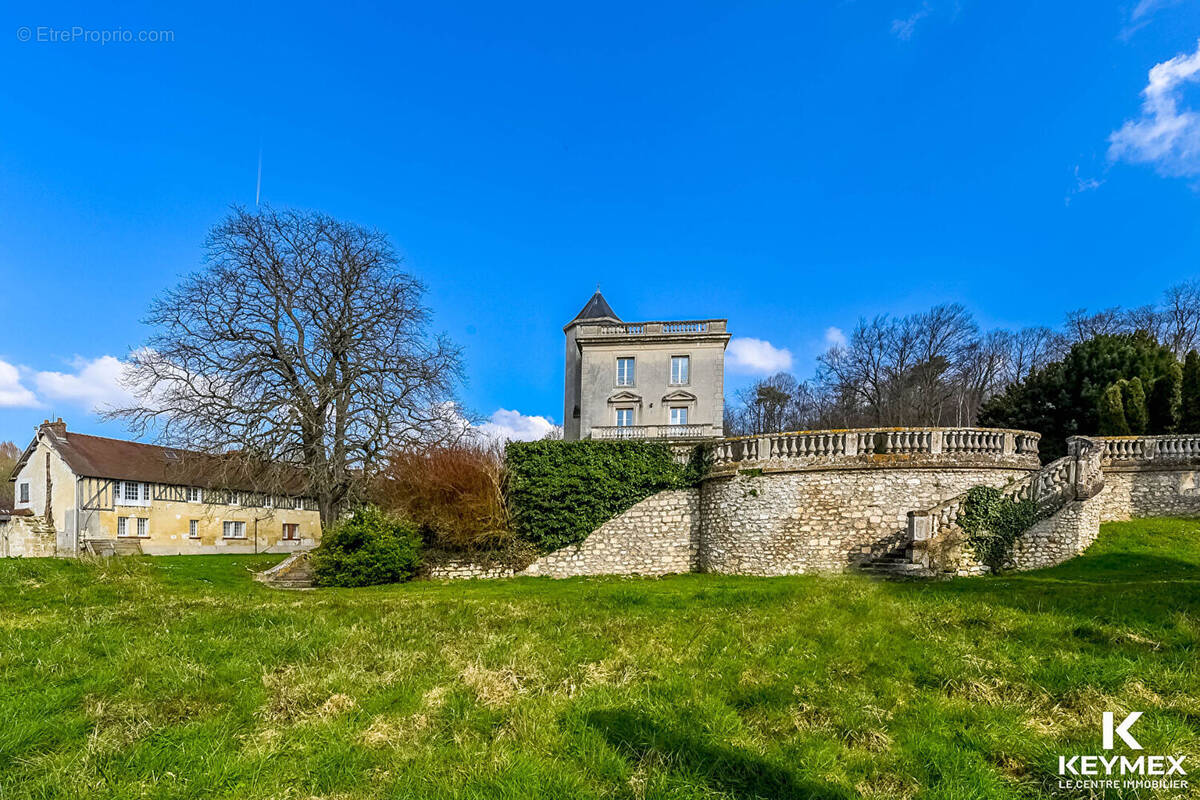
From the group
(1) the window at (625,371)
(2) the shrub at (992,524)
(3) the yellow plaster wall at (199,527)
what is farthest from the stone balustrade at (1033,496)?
(3) the yellow plaster wall at (199,527)

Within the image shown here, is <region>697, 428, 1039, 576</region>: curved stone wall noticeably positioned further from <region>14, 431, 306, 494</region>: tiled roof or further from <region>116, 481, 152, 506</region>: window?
<region>116, 481, 152, 506</region>: window

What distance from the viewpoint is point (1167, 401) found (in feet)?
59.2

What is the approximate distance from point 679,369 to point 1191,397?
1699 cm

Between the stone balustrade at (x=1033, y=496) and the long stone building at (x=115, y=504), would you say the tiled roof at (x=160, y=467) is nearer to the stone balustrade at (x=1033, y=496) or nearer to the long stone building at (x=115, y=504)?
the long stone building at (x=115, y=504)

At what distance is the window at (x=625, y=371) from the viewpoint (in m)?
25.7

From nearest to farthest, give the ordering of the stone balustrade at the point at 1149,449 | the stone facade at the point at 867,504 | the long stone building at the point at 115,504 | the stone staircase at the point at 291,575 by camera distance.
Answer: the stone facade at the point at 867,504, the stone balustrade at the point at 1149,449, the stone staircase at the point at 291,575, the long stone building at the point at 115,504

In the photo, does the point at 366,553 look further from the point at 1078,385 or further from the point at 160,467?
the point at 1078,385

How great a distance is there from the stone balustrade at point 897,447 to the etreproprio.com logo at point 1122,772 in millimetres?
9492

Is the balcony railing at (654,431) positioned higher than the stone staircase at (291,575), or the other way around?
the balcony railing at (654,431)

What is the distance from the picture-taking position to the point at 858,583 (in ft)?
33.2

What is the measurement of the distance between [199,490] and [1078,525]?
115ft

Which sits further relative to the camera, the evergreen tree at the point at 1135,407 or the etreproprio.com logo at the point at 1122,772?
the evergreen tree at the point at 1135,407

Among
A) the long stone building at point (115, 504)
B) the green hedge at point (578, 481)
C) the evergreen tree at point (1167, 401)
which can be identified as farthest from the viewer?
the long stone building at point (115, 504)

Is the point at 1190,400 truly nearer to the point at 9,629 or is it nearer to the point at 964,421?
the point at 964,421
